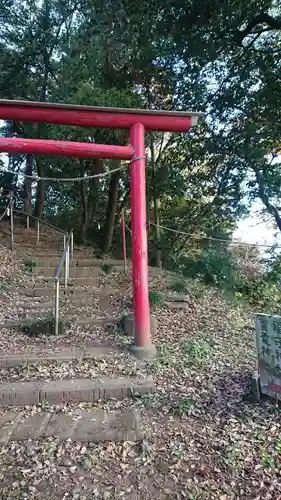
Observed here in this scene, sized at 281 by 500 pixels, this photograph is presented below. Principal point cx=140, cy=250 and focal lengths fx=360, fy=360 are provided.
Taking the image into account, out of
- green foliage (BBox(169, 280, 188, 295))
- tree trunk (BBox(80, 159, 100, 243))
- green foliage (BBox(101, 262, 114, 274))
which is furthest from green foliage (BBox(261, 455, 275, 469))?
tree trunk (BBox(80, 159, 100, 243))

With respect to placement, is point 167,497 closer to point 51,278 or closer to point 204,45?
point 51,278

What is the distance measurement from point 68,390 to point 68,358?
2.15 ft

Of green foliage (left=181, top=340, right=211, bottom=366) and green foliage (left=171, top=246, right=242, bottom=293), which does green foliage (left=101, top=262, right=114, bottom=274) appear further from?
green foliage (left=181, top=340, right=211, bottom=366)

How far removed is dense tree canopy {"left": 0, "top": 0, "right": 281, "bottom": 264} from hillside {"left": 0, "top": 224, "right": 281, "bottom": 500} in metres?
4.36

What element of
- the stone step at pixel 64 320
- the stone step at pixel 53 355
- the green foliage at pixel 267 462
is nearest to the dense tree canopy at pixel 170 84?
the stone step at pixel 64 320

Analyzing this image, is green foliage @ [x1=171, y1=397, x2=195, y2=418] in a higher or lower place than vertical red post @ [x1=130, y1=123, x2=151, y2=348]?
lower

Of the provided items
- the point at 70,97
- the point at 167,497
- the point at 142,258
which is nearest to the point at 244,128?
the point at 70,97

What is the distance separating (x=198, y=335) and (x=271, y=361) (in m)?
1.70

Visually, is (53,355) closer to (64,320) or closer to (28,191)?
(64,320)

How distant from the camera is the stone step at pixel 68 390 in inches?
121

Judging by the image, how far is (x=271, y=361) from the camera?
292 cm

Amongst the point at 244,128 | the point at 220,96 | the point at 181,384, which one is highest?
the point at 220,96

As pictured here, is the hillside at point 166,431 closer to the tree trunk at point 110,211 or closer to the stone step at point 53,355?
the stone step at point 53,355

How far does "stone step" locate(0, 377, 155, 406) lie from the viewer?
3080mm
